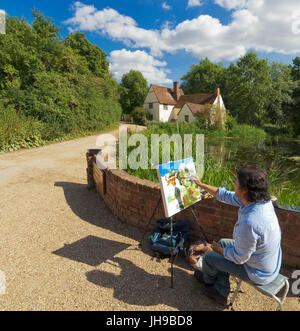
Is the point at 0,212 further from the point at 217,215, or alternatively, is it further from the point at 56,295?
the point at 217,215

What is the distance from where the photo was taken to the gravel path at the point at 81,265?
2.27m

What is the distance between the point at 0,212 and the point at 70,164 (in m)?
4.06

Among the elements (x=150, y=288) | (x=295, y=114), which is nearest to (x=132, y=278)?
(x=150, y=288)

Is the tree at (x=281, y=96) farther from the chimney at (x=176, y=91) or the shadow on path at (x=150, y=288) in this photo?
the shadow on path at (x=150, y=288)

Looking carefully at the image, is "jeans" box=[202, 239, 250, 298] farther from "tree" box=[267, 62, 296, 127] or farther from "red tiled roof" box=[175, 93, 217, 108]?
"tree" box=[267, 62, 296, 127]

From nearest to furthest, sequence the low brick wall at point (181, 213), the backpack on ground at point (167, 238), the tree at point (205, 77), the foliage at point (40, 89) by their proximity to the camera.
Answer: the low brick wall at point (181, 213) → the backpack on ground at point (167, 238) → the foliage at point (40, 89) → the tree at point (205, 77)

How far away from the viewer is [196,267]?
98.7 inches

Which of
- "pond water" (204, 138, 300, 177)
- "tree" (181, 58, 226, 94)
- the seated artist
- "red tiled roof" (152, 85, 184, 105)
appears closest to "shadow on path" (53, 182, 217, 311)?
the seated artist

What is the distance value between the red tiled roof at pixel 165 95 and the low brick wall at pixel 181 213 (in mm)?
39815

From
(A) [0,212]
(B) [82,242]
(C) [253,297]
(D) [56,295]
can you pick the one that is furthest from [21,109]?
(C) [253,297]

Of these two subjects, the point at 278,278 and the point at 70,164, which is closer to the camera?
the point at 278,278

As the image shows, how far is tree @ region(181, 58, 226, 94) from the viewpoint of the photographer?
170ft

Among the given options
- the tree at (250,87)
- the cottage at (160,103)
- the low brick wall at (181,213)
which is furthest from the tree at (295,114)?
the low brick wall at (181,213)

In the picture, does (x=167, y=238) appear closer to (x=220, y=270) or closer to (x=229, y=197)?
(x=220, y=270)
